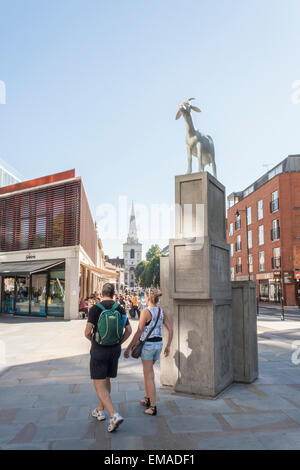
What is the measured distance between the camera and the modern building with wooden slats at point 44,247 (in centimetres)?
2106

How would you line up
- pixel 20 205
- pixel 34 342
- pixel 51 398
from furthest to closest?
pixel 20 205
pixel 34 342
pixel 51 398

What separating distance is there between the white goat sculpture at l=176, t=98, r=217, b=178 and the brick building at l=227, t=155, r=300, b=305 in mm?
25256

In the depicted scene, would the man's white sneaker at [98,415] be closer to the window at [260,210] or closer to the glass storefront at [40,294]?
the glass storefront at [40,294]

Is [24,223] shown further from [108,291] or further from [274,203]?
[274,203]

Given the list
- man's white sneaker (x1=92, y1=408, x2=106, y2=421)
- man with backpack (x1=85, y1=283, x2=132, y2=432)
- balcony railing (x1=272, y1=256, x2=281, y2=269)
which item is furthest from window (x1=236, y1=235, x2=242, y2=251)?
man with backpack (x1=85, y1=283, x2=132, y2=432)

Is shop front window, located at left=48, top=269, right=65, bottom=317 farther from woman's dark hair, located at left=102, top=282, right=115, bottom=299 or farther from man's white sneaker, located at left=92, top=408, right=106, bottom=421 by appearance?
woman's dark hair, located at left=102, top=282, right=115, bottom=299

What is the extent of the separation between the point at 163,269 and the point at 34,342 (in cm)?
720

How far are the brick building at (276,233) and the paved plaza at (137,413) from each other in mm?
25650

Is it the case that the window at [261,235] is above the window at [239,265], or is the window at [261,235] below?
above

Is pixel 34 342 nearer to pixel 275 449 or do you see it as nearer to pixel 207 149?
pixel 207 149

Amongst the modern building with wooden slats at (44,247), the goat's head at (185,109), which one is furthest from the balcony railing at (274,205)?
the goat's head at (185,109)

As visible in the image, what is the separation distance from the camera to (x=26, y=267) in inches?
821

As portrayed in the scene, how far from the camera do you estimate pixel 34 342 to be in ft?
37.8
